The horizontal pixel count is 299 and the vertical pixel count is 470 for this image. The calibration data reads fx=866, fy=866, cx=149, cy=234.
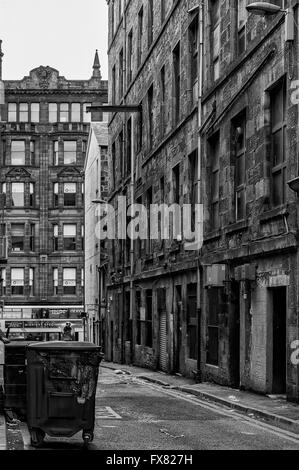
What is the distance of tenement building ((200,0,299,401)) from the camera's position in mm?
18203

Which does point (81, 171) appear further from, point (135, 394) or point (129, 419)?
point (129, 419)

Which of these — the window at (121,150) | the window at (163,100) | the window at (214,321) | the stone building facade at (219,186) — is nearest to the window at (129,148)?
the stone building facade at (219,186)

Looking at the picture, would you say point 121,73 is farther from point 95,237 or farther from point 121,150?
point 95,237

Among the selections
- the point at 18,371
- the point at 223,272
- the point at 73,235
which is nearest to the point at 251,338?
the point at 223,272

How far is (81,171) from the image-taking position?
74.9 meters

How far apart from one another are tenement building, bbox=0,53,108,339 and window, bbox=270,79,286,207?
54.9 meters

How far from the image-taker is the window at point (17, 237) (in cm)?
7450

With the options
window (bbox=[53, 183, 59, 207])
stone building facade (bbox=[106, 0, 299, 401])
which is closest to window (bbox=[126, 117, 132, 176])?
stone building facade (bbox=[106, 0, 299, 401])

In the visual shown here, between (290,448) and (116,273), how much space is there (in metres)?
31.5

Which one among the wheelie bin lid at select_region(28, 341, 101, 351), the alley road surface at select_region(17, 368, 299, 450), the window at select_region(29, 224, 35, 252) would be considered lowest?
the alley road surface at select_region(17, 368, 299, 450)

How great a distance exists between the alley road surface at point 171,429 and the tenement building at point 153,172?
7.92m

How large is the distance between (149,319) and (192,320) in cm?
773

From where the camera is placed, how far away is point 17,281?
74000 mm

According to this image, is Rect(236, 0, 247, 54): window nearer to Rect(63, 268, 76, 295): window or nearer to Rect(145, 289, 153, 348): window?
Rect(145, 289, 153, 348): window
